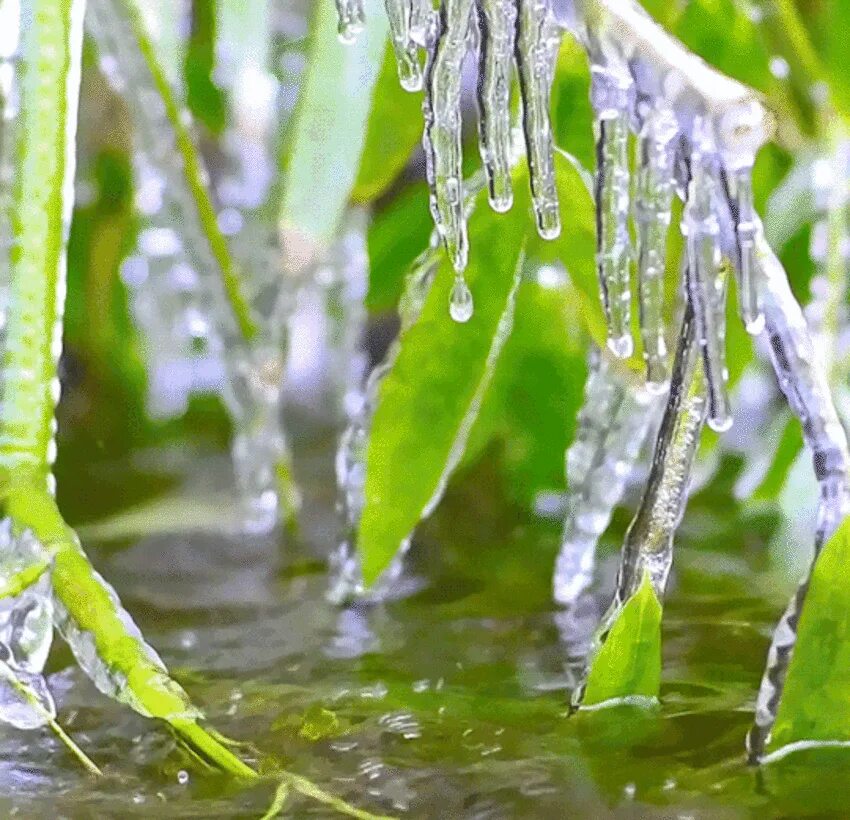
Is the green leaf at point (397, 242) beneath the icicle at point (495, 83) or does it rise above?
beneath

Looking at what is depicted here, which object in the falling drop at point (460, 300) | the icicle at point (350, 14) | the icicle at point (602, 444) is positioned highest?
the icicle at point (350, 14)

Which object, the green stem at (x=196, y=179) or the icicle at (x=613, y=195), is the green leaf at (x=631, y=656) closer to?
the icicle at (x=613, y=195)

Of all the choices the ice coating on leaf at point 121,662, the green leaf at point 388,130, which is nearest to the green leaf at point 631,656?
the ice coating on leaf at point 121,662

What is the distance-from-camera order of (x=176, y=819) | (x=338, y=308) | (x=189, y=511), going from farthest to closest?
(x=338, y=308), (x=189, y=511), (x=176, y=819)

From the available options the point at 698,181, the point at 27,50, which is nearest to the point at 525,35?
the point at 698,181

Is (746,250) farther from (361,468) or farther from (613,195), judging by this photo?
(361,468)

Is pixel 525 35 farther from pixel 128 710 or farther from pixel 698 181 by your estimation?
pixel 128 710
